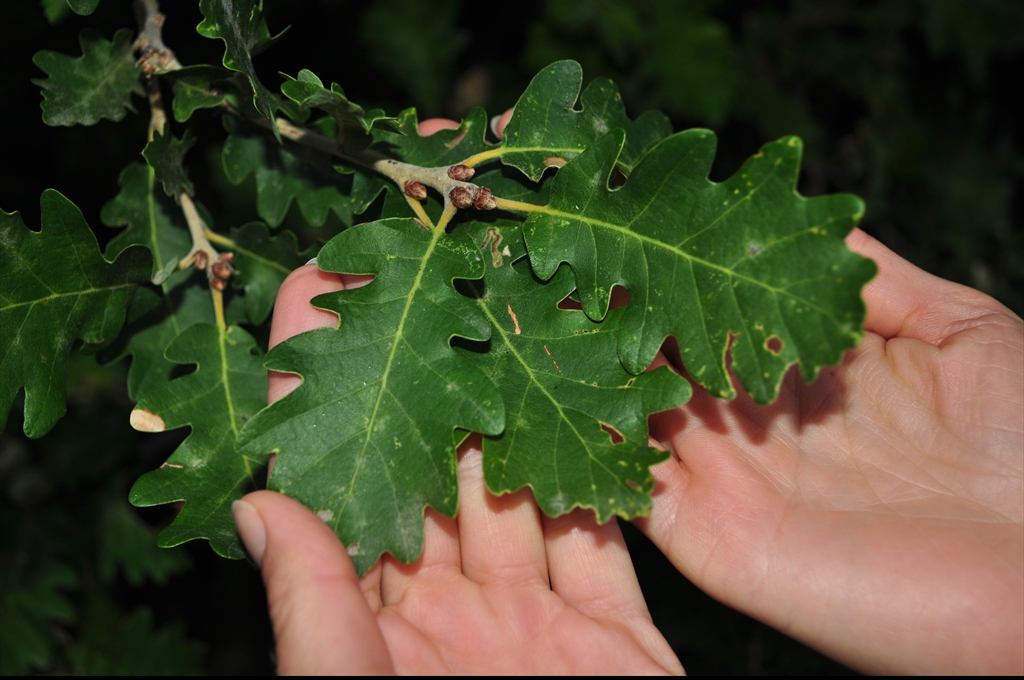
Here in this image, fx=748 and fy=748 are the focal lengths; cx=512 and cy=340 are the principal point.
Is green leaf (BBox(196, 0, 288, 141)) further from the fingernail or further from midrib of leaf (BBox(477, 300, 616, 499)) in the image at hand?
the fingernail

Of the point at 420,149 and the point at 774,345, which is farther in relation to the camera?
the point at 420,149

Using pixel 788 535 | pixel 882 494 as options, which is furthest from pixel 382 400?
pixel 882 494

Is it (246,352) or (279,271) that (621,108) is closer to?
(279,271)

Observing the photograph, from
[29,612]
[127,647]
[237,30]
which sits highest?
[237,30]

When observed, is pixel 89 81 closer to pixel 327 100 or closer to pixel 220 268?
pixel 220 268

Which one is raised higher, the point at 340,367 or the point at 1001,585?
the point at 340,367

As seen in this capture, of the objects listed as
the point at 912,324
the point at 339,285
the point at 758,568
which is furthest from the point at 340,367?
the point at 912,324

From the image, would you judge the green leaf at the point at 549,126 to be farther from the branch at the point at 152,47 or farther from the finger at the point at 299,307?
the branch at the point at 152,47

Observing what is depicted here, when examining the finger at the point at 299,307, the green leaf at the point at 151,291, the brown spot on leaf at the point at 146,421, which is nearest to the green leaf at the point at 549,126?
the finger at the point at 299,307
